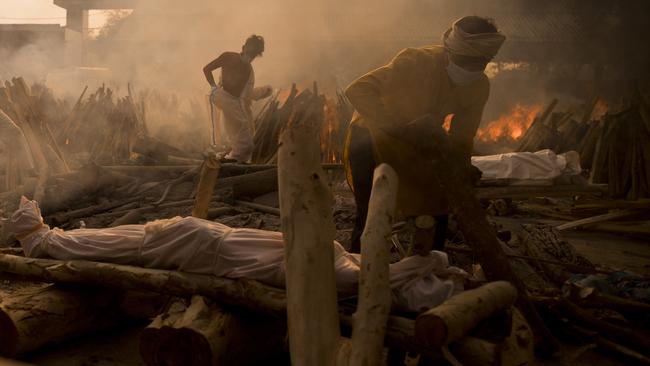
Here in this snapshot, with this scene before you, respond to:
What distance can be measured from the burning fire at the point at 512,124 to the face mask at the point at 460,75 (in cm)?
1269

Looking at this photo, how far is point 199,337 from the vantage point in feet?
9.34

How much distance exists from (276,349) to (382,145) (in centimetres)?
133

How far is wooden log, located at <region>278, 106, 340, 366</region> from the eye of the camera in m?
2.53

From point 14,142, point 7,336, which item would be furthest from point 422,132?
point 14,142

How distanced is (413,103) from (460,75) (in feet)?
1.06

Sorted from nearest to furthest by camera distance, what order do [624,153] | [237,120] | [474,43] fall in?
1. [474,43]
2. [237,120]
3. [624,153]

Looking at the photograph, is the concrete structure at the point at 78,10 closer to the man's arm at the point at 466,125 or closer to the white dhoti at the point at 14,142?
the white dhoti at the point at 14,142

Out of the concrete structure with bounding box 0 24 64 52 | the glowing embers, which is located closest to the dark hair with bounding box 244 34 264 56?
the glowing embers

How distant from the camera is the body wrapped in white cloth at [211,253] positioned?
9.18 ft

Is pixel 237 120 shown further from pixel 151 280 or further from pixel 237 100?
pixel 151 280

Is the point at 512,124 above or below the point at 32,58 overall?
below

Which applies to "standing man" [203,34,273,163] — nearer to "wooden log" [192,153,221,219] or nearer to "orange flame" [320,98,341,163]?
"orange flame" [320,98,341,163]

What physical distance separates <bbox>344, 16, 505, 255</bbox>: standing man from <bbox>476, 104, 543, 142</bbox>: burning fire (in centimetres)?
1270

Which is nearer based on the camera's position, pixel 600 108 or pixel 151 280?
pixel 151 280
